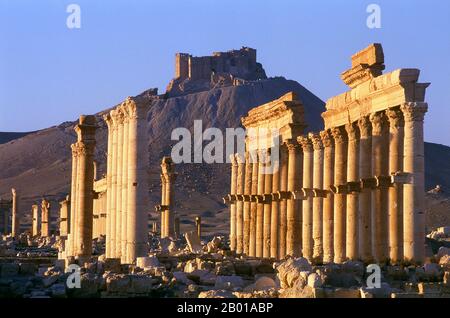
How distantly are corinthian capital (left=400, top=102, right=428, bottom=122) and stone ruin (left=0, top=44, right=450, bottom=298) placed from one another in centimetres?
3

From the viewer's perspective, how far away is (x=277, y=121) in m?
51.5

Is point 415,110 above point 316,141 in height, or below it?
below

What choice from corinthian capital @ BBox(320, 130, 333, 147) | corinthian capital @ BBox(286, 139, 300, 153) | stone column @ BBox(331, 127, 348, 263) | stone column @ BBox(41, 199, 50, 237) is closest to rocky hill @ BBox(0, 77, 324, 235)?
stone column @ BBox(41, 199, 50, 237)

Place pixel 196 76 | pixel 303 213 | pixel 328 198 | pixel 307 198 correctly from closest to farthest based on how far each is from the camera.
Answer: pixel 328 198 → pixel 307 198 → pixel 303 213 → pixel 196 76

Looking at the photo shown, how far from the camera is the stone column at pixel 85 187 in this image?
1820 inches

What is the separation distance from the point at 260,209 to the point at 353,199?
14.9 metres

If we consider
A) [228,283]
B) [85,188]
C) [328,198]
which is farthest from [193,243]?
[228,283]

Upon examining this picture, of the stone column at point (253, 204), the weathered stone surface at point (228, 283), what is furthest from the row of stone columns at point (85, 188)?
the weathered stone surface at point (228, 283)

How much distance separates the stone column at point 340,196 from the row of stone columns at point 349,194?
4 centimetres

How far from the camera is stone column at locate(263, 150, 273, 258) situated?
52.6m

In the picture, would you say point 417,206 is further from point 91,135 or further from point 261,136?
point 261,136

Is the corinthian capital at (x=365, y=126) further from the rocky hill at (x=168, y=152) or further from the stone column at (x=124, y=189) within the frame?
the rocky hill at (x=168, y=152)

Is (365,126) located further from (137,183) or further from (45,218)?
(45,218)
